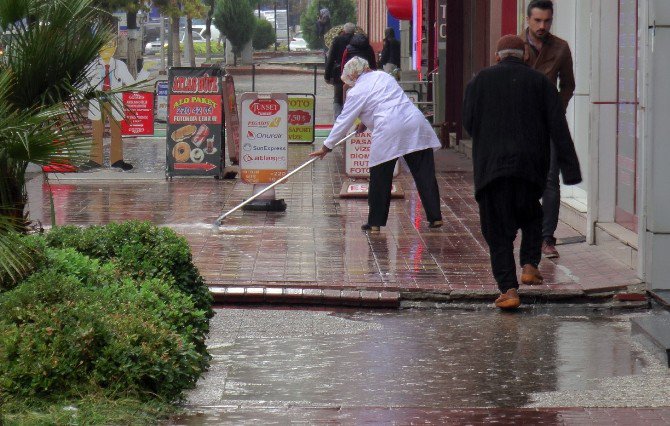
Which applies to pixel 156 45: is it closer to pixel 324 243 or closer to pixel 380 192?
pixel 380 192

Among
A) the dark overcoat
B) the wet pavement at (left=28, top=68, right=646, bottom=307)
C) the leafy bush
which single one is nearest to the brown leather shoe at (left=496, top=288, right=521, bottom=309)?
the wet pavement at (left=28, top=68, right=646, bottom=307)

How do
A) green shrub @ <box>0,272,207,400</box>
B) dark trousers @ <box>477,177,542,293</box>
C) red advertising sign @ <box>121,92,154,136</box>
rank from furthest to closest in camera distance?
red advertising sign @ <box>121,92,154,136</box> → dark trousers @ <box>477,177,542,293</box> → green shrub @ <box>0,272,207,400</box>

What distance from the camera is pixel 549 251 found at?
969 cm

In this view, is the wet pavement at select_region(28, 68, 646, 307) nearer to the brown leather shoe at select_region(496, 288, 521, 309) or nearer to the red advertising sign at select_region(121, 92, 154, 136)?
the brown leather shoe at select_region(496, 288, 521, 309)

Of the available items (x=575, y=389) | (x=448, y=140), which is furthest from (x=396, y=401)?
(x=448, y=140)

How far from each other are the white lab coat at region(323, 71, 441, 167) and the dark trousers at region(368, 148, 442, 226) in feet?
0.28

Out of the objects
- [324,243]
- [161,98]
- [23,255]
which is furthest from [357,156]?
[161,98]

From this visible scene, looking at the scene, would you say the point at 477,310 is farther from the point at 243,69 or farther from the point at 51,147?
the point at 243,69

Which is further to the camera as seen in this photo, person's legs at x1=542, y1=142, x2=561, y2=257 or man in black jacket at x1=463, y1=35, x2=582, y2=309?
person's legs at x1=542, y1=142, x2=561, y2=257

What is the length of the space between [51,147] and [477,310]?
3.11m

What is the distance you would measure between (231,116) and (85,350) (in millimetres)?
10319

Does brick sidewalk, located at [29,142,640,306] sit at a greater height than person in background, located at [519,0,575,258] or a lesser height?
lesser

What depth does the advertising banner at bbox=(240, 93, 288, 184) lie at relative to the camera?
1290cm

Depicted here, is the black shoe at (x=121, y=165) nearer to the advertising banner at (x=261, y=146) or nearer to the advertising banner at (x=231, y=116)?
the advertising banner at (x=231, y=116)
